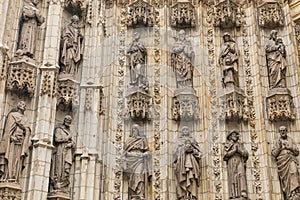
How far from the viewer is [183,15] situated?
43.3ft

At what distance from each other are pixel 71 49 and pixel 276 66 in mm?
4833

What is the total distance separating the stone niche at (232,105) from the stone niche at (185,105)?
604 millimetres

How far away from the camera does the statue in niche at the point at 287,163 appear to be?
36.4ft

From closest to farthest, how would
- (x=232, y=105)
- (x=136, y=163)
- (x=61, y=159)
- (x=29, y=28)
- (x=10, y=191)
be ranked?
(x=10, y=191)
(x=61, y=159)
(x=136, y=163)
(x=29, y=28)
(x=232, y=105)

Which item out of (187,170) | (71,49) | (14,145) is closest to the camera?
(14,145)

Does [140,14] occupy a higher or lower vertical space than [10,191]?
higher

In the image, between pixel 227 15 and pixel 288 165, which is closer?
pixel 288 165

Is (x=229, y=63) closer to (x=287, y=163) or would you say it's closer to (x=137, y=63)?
(x=137, y=63)

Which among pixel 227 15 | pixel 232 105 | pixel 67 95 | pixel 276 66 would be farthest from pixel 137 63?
pixel 276 66

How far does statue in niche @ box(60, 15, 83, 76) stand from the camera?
38.7ft

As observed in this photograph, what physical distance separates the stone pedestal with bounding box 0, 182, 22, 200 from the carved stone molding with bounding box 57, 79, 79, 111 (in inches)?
87.3

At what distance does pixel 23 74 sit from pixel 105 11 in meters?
3.19

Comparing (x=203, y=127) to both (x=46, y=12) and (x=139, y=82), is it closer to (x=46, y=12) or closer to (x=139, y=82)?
(x=139, y=82)

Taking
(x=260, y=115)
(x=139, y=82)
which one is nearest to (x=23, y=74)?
(x=139, y=82)
